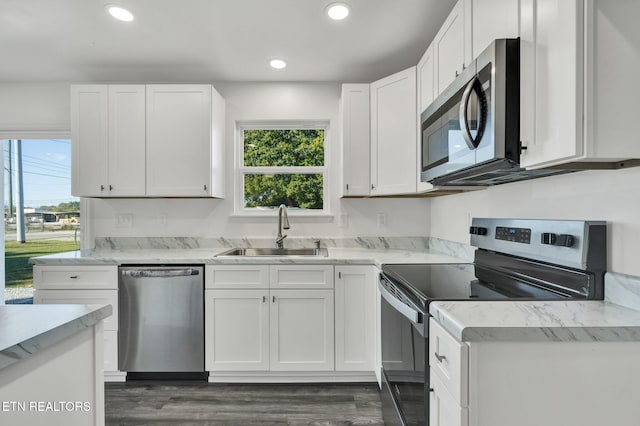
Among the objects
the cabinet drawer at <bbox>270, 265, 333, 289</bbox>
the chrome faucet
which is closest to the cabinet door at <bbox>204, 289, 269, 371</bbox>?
the cabinet drawer at <bbox>270, 265, 333, 289</bbox>

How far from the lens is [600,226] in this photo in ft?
3.64

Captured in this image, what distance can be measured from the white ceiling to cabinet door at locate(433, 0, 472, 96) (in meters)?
0.32

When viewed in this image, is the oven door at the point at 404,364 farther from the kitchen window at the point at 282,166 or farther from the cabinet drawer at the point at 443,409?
the kitchen window at the point at 282,166

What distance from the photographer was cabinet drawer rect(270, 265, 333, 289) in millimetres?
2305

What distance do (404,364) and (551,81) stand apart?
3.92ft

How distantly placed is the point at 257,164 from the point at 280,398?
1.93m

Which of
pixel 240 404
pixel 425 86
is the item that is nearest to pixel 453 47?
pixel 425 86

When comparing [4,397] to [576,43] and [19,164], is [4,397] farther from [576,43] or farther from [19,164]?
[19,164]

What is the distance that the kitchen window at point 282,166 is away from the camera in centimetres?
303

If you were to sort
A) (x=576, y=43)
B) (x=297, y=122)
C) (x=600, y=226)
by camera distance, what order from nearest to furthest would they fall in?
1. (x=576, y=43)
2. (x=600, y=226)
3. (x=297, y=122)

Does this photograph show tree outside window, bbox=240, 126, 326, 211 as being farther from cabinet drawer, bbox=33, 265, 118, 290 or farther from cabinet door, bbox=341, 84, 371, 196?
cabinet drawer, bbox=33, 265, 118, 290

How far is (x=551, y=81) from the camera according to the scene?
3.12ft

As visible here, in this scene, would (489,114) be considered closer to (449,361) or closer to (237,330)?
(449,361)

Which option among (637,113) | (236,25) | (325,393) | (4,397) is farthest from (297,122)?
(4,397)
